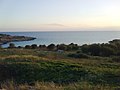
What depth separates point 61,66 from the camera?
2022cm

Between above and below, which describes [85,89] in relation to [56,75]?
above

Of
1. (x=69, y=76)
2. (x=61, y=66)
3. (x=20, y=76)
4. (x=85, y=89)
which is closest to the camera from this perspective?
(x=85, y=89)

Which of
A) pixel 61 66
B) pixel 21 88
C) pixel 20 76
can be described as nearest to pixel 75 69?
pixel 61 66

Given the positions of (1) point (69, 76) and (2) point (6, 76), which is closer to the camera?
(1) point (69, 76)

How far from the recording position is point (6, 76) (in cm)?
1905

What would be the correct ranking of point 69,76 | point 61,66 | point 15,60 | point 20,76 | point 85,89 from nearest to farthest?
point 85,89 < point 69,76 < point 20,76 < point 61,66 < point 15,60

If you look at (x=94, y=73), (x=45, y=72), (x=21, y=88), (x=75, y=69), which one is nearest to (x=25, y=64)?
(x=45, y=72)

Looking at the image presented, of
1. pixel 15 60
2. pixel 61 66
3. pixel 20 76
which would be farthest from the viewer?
pixel 15 60

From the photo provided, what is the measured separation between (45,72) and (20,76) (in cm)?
161

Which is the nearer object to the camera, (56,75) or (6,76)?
(56,75)

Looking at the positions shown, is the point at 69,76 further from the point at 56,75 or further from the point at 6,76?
the point at 6,76

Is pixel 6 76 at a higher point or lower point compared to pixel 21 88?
lower

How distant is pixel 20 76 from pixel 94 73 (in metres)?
4.72

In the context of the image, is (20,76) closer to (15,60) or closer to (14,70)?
(14,70)
